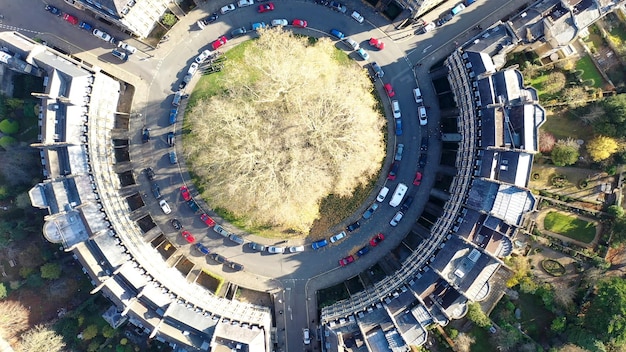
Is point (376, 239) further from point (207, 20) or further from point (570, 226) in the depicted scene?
point (207, 20)

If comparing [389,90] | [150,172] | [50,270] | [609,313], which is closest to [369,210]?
[389,90]

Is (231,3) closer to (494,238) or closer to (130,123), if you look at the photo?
(130,123)

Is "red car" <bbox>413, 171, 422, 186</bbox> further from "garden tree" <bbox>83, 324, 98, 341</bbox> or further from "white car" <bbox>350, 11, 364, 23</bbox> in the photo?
"garden tree" <bbox>83, 324, 98, 341</bbox>

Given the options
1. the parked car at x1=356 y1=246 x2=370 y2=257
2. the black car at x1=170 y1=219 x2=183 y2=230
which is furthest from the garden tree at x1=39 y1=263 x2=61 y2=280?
the parked car at x1=356 y1=246 x2=370 y2=257

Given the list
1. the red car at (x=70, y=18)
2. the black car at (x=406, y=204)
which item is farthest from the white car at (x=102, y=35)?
the black car at (x=406, y=204)

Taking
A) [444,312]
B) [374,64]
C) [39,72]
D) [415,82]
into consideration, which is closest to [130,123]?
[39,72]

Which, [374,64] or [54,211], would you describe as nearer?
[54,211]
